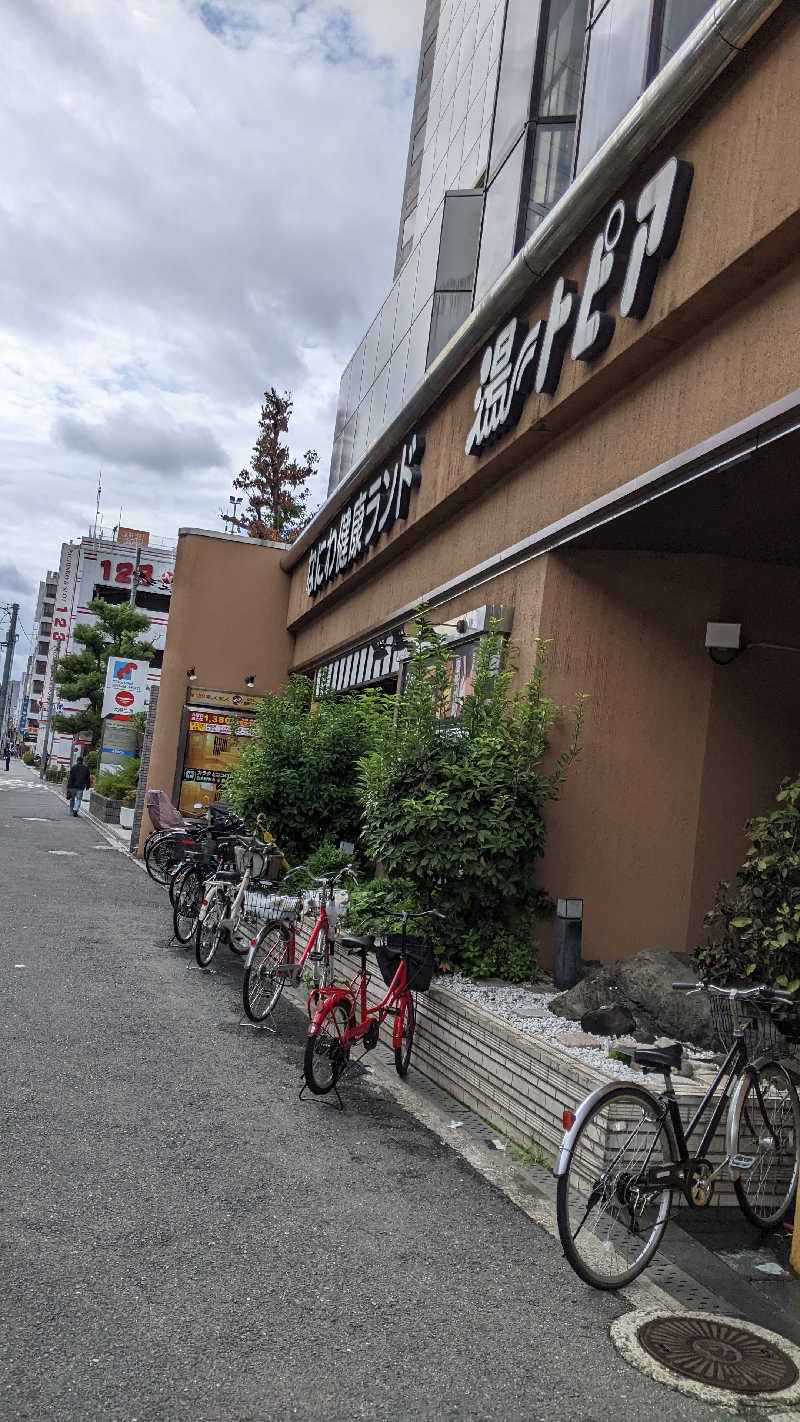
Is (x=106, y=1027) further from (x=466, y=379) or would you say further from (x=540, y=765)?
(x=466, y=379)

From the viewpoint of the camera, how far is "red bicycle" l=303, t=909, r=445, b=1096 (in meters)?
6.28

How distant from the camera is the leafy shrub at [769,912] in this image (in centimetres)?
516

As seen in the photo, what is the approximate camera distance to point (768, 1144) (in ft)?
15.8

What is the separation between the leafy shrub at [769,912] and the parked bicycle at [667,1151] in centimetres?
32

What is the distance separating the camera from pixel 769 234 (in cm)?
548

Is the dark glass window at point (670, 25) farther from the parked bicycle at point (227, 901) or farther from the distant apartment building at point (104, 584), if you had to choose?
the distant apartment building at point (104, 584)

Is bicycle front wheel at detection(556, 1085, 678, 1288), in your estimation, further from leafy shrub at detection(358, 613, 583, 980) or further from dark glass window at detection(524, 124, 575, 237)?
dark glass window at detection(524, 124, 575, 237)

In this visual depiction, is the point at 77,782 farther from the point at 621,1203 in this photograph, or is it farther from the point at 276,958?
the point at 621,1203

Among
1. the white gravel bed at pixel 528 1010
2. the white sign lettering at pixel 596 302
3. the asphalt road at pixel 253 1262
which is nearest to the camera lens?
the asphalt road at pixel 253 1262

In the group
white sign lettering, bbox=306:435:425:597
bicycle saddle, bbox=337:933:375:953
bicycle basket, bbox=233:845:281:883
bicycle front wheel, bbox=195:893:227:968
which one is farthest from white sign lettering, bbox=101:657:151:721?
bicycle saddle, bbox=337:933:375:953

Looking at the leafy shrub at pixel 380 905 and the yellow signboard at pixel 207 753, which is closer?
the leafy shrub at pixel 380 905

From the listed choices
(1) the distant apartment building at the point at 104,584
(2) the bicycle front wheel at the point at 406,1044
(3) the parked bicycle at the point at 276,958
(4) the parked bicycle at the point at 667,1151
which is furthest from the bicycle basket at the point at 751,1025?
(1) the distant apartment building at the point at 104,584

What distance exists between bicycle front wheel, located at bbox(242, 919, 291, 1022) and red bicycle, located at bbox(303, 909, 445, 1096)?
3.65 feet

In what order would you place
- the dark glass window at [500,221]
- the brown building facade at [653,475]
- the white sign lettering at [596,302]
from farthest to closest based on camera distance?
1. the dark glass window at [500,221]
2. the white sign lettering at [596,302]
3. the brown building facade at [653,475]
